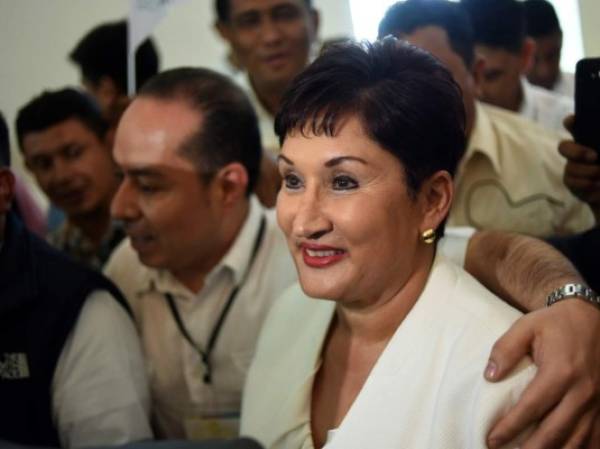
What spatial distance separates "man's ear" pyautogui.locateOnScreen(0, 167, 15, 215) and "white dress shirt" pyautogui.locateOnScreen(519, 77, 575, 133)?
125cm

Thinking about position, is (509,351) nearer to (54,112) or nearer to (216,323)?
(216,323)

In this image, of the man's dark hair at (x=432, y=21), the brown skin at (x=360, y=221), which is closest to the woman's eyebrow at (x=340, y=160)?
the brown skin at (x=360, y=221)

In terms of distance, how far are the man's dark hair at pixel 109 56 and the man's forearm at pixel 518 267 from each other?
4.89 ft

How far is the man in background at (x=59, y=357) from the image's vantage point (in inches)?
60.8

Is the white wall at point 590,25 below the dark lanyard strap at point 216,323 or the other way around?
the other way around

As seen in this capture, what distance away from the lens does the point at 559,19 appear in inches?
79.4

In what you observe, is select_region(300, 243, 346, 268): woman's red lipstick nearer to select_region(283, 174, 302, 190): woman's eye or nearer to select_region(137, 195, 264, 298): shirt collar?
select_region(283, 174, 302, 190): woman's eye

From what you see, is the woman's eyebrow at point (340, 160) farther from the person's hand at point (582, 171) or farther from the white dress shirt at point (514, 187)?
the white dress shirt at point (514, 187)

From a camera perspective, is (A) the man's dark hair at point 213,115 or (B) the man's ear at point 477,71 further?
(B) the man's ear at point 477,71

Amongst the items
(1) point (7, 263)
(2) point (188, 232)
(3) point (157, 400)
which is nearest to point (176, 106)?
(2) point (188, 232)

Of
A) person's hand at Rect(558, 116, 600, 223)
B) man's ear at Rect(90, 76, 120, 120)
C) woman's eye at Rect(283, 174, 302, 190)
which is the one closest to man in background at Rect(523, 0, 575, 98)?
person's hand at Rect(558, 116, 600, 223)

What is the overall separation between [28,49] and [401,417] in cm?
214

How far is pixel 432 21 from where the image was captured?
1.85 m

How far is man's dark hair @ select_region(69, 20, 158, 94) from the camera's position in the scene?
266 cm
